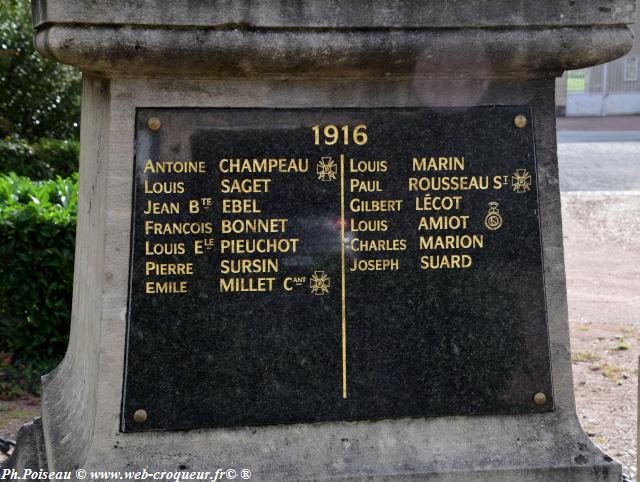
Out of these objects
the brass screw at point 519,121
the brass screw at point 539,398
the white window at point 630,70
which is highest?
the white window at point 630,70

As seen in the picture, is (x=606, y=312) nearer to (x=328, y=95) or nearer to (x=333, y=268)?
(x=333, y=268)

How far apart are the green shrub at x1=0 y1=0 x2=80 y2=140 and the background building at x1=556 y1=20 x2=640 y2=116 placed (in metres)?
25.6

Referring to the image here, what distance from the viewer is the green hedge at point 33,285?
6.80 m

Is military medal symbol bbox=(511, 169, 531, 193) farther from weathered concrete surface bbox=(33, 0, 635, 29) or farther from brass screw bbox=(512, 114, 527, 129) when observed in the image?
weathered concrete surface bbox=(33, 0, 635, 29)

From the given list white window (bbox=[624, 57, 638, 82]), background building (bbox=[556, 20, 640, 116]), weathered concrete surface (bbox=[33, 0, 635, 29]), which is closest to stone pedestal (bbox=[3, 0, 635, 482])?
weathered concrete surface (bbox=[33, 0, 635, 29])

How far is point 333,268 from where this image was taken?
3.48 meters

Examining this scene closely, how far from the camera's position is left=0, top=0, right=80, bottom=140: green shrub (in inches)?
447

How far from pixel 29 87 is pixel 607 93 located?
27.2 meters

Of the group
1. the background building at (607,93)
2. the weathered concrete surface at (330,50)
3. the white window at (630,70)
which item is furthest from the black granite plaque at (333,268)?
the white window at (630,70)

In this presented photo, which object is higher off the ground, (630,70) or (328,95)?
(630,70)

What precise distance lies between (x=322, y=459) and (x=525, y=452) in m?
0.74

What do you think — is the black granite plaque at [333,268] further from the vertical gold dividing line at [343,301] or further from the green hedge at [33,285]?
the green hedge at [33,285]

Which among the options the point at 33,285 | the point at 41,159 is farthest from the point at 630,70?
the point at 33,285

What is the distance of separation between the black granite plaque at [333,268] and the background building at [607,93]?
32.3 meters
